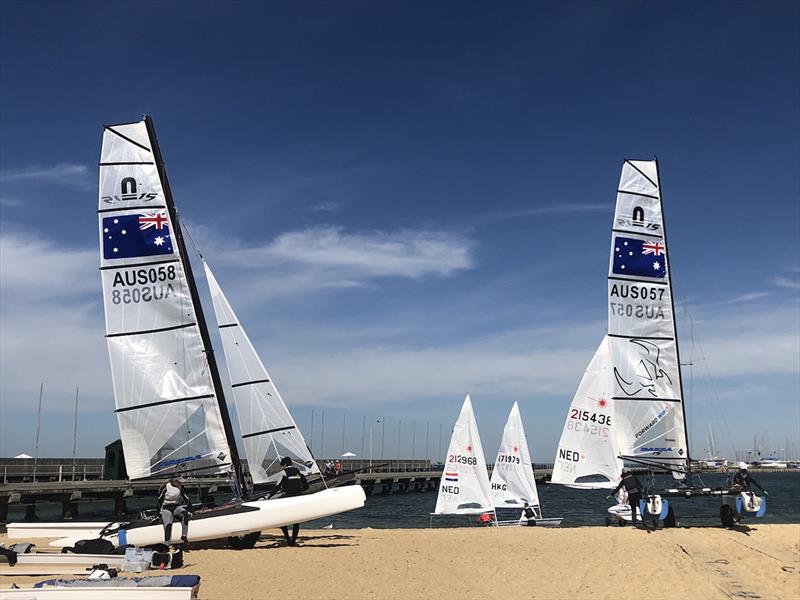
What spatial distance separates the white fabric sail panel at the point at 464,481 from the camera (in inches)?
1052

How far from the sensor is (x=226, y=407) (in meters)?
15.3

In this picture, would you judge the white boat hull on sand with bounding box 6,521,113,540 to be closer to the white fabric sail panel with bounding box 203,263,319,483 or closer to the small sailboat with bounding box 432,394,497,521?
the white fabric sail panel with bounding box 203,263,319,483

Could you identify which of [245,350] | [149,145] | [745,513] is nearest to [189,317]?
[245,350]

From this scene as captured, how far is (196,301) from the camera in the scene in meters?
15.3

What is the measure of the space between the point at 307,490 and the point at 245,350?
3209 millimetres

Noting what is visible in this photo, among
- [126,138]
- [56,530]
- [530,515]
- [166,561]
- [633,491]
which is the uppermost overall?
[126,138]

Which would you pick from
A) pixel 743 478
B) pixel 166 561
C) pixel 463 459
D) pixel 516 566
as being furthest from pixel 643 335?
→ pixel 166 561

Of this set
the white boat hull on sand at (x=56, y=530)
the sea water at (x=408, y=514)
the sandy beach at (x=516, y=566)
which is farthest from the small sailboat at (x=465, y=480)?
the white boat hull on sand at (x=56, y=530)

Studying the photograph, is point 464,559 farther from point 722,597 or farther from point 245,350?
point 245,350

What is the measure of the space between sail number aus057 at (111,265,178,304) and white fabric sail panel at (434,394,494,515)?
587 inches

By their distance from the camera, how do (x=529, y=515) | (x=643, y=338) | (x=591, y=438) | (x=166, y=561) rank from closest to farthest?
1. (x=166, y=561)
2. (x=643, y=338)
3. (x=591, y=438)
4. (x=529, y=515)

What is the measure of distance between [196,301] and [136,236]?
1.80m

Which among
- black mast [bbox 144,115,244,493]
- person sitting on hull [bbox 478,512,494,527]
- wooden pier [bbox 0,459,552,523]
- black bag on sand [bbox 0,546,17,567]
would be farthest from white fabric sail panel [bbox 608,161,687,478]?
black bag on sand [bbox 0,546,17,567]

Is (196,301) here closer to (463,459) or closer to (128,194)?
(128,194)
